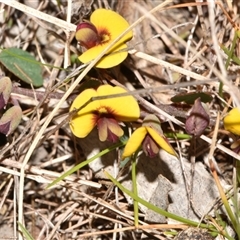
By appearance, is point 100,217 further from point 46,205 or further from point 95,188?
point 46,205

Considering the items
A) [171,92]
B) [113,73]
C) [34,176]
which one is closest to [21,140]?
[34,176]

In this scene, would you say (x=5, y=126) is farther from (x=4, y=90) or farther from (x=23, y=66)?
(x=23, y=66)

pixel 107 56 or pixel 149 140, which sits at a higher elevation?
pixel 107 56

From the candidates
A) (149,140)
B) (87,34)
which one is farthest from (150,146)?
(87,34)

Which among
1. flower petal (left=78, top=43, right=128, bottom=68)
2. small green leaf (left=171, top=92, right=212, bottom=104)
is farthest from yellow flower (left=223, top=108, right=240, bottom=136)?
flower petal (left=78, top=43, right=128, bottom=68)

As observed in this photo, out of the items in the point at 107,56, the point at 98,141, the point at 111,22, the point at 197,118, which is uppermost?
the point at 111,22

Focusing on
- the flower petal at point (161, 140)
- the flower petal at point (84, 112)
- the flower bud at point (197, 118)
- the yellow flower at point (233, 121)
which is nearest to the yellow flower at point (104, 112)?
the flower petal at point (84, 112)

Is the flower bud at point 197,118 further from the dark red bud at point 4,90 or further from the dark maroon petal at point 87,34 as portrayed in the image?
the dark red bud at point 4,90

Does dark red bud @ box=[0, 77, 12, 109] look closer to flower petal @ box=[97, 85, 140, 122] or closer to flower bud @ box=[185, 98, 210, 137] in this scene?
flower petal @ box=[97, 85, 140, 122]
